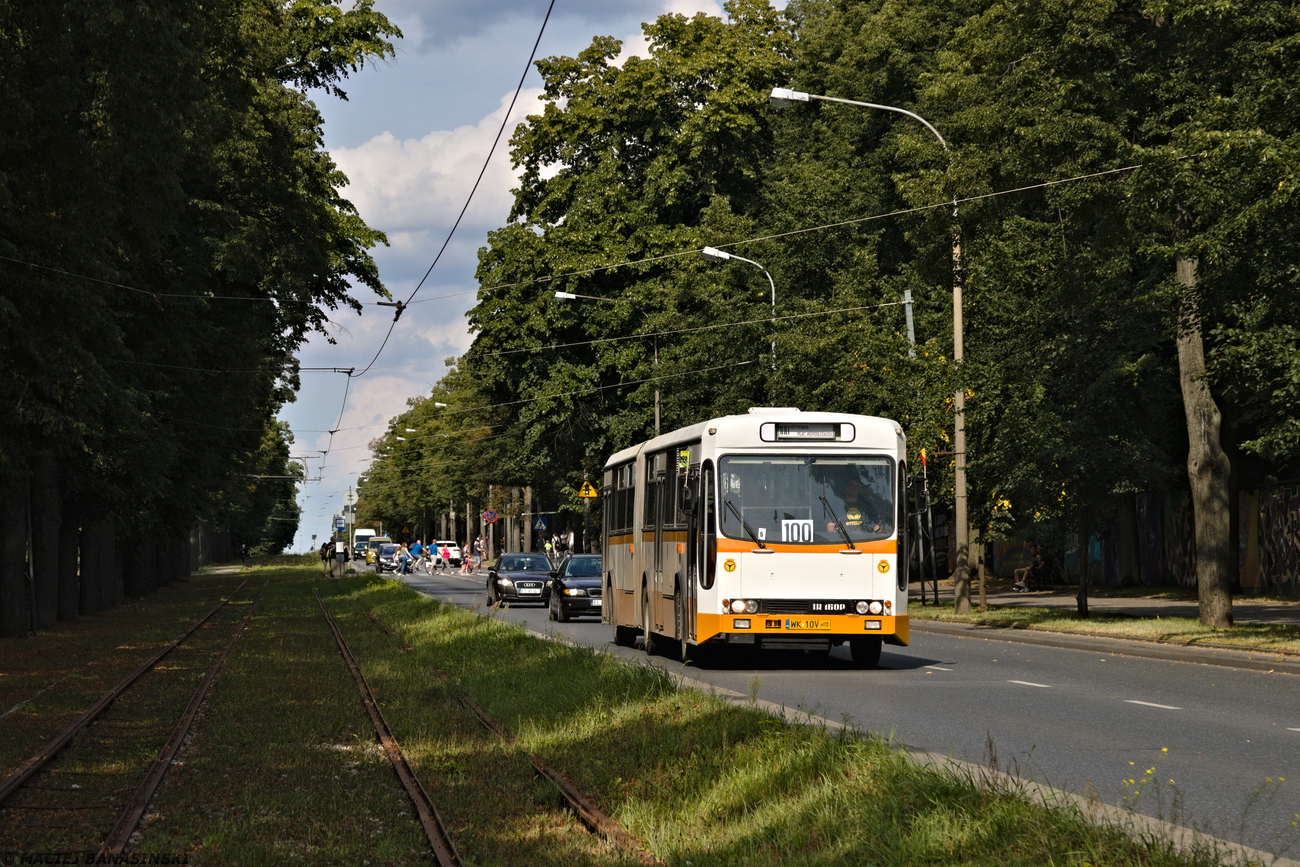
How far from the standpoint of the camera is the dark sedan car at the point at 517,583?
4025 cm

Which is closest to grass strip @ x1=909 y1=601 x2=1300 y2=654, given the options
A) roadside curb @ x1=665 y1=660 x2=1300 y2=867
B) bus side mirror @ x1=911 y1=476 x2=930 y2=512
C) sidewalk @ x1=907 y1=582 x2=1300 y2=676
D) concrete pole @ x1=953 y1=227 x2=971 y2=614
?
sidewalk @ x1=907 y1=582 x2=1300 y2=676

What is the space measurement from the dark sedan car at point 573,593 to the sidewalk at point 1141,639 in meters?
6.95

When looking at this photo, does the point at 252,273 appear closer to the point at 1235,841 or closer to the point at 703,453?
the point at 703,453

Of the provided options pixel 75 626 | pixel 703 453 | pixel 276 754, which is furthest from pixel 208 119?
pixel 75 626

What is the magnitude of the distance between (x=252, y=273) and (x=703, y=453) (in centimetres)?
1860

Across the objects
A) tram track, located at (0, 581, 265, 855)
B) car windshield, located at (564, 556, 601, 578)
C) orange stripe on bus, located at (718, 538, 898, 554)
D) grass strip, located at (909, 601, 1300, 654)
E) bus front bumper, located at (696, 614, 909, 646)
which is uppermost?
orange stripe on bus, located at (718, 538, 898, 554)

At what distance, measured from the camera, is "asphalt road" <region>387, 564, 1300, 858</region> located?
31.1 ft

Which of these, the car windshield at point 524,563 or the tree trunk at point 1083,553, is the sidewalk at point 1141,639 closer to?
the tree trunk at point 1083,553

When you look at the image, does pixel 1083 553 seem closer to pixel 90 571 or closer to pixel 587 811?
pixel 587 811

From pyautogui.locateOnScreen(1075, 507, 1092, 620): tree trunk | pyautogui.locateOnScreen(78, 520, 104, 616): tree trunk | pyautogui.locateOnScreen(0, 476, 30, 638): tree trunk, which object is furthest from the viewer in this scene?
pyautogui.locateOnScreen(78, 520, 104, 616): tree trunk

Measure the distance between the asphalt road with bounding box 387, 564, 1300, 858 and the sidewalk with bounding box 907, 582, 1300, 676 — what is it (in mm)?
365

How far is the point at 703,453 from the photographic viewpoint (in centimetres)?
1939

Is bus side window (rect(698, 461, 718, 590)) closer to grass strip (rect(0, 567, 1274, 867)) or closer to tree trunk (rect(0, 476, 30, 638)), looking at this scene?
grass strip (rect(0, 567, 1274, 867))

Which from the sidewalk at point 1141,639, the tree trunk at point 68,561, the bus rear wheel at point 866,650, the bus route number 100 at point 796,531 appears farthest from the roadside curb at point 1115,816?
the tree trunk at point 68,561
